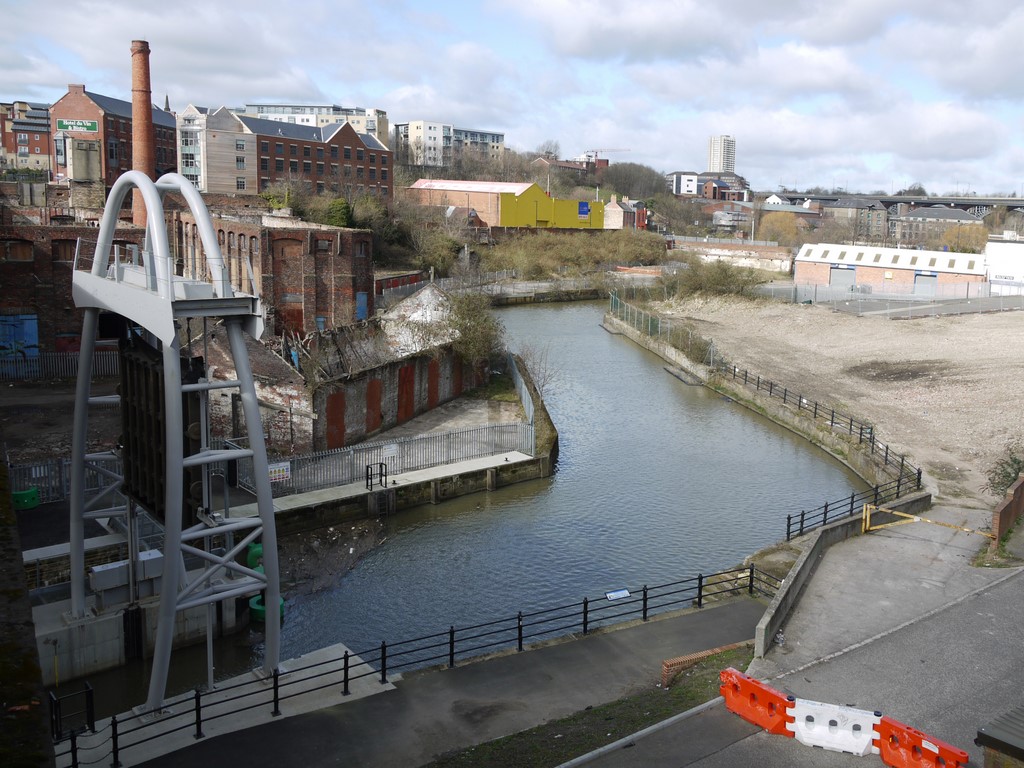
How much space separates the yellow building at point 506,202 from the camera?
88.3 m

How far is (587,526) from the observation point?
2300cm

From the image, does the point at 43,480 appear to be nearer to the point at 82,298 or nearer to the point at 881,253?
the point at 82,298

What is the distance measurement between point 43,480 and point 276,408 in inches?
228

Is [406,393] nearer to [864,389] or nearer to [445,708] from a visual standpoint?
[445,708]

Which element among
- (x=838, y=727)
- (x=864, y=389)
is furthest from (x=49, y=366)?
(x=864, y=389)

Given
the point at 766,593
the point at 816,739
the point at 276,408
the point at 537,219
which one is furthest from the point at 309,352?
the point at 537,219

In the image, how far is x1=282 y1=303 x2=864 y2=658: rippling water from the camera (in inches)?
715

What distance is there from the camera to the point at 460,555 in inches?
827

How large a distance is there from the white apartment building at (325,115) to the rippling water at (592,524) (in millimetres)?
128526

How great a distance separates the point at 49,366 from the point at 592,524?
67.6 feet

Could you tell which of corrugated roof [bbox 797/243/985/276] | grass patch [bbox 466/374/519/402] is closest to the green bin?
grass patch [bbox 466/374/519/402]

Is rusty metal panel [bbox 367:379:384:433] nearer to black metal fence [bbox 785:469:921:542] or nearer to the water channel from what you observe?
the water channel

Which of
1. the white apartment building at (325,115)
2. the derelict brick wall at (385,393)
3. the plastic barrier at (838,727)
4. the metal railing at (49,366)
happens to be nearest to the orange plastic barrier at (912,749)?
the plastic barrier at (838,727)

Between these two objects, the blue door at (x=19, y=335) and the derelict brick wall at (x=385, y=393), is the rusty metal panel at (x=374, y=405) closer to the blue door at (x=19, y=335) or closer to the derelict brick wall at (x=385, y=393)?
the derelict brick wall at (x=385, y=393)
